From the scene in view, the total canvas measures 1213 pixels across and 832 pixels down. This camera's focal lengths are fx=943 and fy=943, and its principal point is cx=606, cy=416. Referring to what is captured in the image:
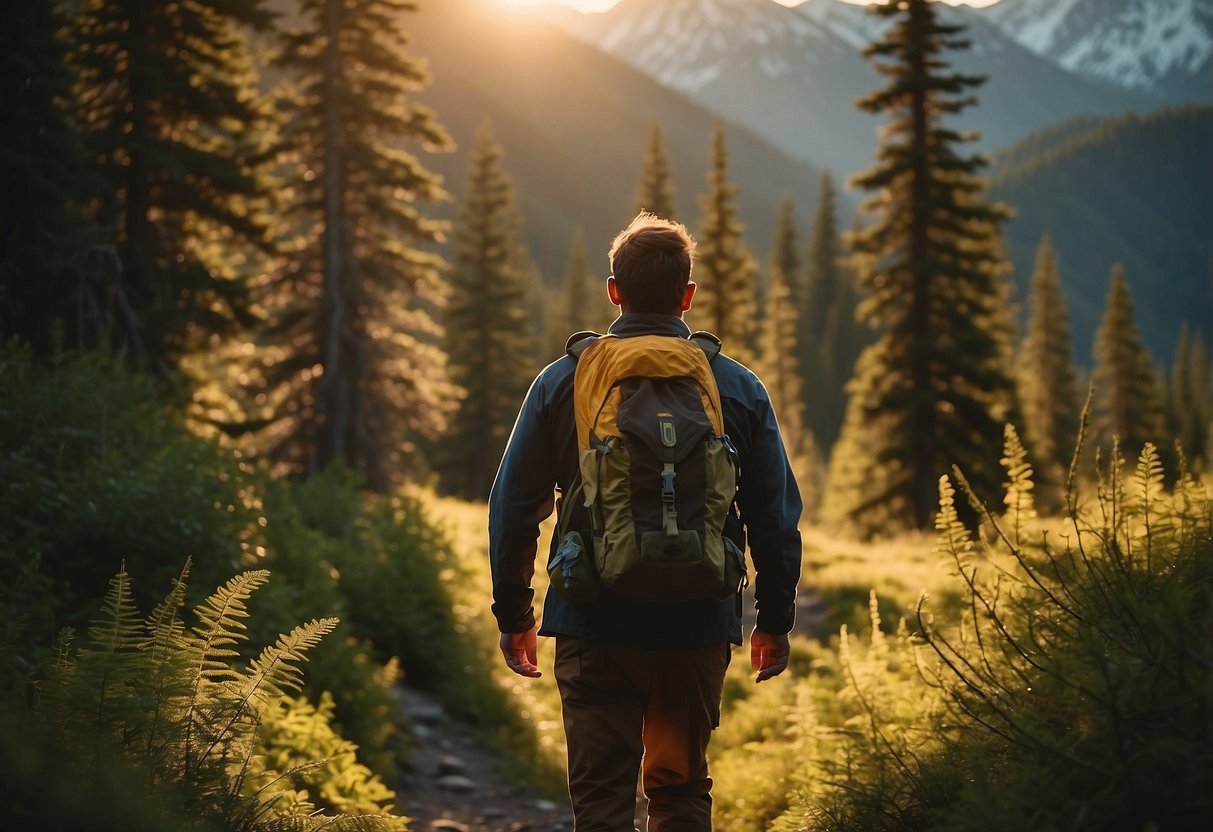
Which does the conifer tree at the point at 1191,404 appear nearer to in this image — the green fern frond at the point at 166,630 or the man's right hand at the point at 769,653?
the man's right hand at the point at 769,653

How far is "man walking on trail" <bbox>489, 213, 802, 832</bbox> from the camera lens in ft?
10.9

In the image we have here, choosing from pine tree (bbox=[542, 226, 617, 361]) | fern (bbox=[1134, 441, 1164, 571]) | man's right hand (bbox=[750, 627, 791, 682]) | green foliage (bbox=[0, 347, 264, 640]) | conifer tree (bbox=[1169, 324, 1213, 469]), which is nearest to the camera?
fern (bbox=[1134, 441, 1164, 571])

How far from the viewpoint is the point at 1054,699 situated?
2930mm

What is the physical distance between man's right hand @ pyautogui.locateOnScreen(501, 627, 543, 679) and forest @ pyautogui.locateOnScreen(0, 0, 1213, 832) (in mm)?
783

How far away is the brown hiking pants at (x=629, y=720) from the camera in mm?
3311

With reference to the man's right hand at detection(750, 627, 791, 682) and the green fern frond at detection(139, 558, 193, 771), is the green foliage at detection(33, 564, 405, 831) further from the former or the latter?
the man's right hand at detection(750, 627, 791, 682)

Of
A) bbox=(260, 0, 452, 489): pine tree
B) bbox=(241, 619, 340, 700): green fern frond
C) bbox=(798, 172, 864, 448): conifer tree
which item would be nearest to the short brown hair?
bbox=(241, 619, 340, 700): green fern frond

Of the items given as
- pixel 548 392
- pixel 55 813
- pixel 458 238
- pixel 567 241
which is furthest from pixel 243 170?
pixel 567 241

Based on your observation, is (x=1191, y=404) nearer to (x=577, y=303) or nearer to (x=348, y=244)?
(x=577, y=303)

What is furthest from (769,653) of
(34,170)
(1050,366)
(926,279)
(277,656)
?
(1050,366)

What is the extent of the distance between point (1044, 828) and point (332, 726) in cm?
478

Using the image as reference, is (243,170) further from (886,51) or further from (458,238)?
(458,238)

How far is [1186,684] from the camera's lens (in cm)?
239

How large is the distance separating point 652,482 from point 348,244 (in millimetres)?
17927
